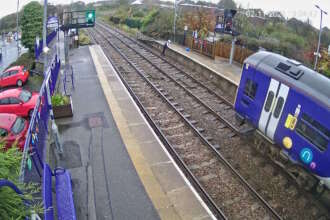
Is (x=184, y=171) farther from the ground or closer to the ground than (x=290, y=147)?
closer to the ground

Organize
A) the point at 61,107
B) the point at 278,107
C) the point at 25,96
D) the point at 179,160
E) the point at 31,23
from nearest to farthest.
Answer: the point at 278,107, the point at 179,160, the point at 61,107, the point at 25,96, the point at 31,23

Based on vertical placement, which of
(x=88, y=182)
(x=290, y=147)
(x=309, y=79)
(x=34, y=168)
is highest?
(x=309, y=79)

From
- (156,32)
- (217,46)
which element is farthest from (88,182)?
(156,32)

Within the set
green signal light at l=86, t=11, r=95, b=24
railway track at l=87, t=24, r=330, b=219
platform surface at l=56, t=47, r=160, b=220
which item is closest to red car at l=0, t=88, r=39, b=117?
platform surface at l=56, t=47, r=160, b=220

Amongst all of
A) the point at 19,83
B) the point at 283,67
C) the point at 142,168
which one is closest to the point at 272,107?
the point at 283,67

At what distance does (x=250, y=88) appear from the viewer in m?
11.4

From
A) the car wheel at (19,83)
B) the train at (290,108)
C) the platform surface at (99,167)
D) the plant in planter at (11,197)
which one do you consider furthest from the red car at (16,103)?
the plant in planter at (11,197)

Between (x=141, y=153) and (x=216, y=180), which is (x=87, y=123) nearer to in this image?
(x=141, y=153)

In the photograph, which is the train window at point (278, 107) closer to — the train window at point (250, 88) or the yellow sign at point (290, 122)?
the yellow sign at point (290, 122)

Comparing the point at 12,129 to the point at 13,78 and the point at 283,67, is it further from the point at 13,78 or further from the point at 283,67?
the point at 13,78

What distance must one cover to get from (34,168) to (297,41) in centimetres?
3091

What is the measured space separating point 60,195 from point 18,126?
→ 4.67 metres

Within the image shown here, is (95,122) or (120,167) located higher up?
(95,122)

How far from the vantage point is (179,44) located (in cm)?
3272
